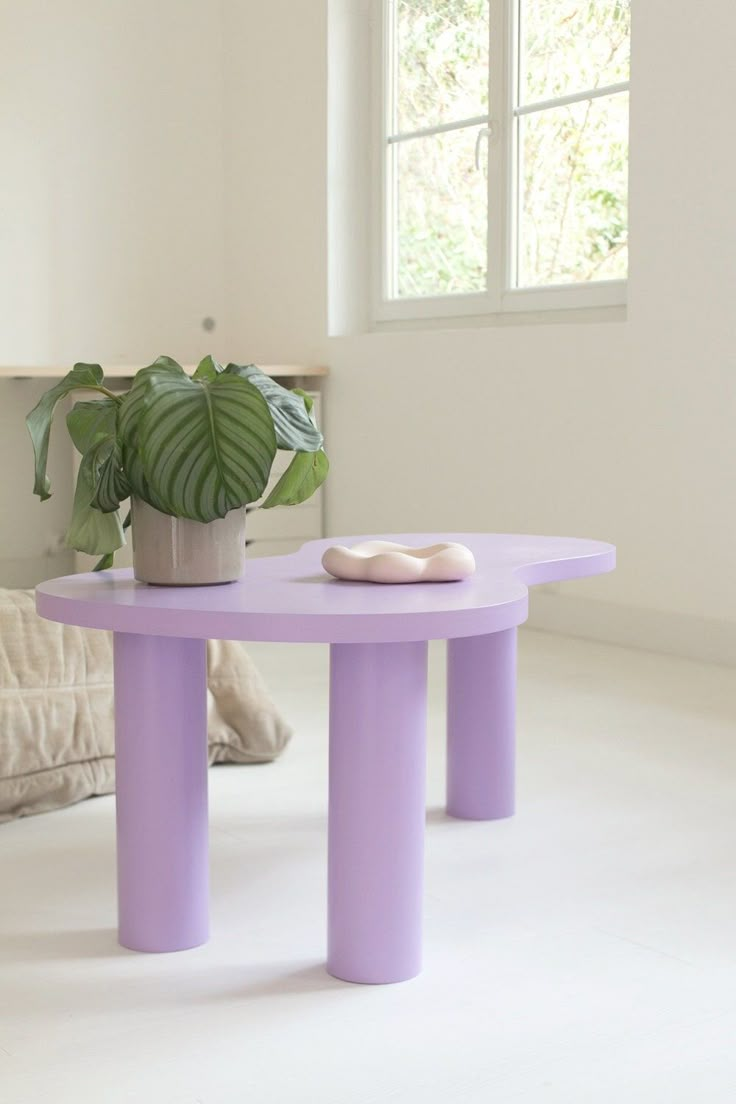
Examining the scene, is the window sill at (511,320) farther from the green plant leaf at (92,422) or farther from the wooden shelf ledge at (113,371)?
the green plant leaf at (92,422)

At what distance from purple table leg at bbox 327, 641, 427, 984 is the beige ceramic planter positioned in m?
0.21

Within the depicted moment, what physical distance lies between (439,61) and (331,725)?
359 cm

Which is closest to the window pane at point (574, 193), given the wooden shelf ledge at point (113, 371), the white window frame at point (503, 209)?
the white window frame at point (503, 209)

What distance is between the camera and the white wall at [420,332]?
143 inches

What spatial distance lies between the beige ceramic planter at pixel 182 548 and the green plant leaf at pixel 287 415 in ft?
0.35

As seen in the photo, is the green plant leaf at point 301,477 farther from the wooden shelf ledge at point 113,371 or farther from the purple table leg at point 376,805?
the wooden shelf ledge at point 113,371

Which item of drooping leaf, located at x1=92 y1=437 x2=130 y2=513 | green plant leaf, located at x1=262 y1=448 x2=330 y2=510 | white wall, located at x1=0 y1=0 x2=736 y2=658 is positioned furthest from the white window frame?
drooping leaf, located at x1=92 y1=437 x2=130 y2=513

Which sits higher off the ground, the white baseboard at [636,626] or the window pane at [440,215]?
the window pane at [440,215]

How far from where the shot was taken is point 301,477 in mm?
1894

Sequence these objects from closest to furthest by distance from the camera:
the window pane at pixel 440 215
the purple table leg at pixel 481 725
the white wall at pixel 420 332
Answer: the purple table leg at pixel 481 725 < the white wall at pixel 420 332 < the window pane at pixel 440 215

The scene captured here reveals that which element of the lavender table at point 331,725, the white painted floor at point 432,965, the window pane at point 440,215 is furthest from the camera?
the window pane at point 440,215

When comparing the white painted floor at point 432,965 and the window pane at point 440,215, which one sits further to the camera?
the window pane at point 440,215

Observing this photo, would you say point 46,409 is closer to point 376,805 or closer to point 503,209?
point 376,805

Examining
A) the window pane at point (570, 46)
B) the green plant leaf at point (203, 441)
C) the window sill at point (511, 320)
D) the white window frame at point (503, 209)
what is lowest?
the green plant leaf at point (203, 441)
